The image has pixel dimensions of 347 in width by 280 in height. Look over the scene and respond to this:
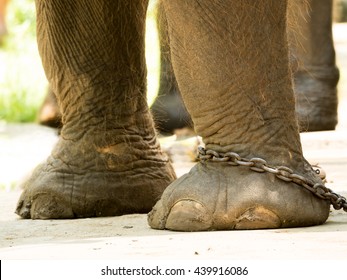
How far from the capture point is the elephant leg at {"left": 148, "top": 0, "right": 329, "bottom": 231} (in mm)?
3641

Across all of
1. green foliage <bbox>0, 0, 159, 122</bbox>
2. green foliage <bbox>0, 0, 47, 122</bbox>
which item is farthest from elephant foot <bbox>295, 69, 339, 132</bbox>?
green foliage <bbox>0, 0, 47, 122</bbox>

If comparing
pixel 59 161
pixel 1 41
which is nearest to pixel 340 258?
pixel 59 161

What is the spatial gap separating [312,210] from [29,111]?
5397mm

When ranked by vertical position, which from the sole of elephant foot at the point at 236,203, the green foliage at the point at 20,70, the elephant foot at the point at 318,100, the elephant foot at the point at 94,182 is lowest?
the green foliage at the point at 20,70

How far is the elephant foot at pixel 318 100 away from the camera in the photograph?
22.1 feet

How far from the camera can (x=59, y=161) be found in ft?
14.3

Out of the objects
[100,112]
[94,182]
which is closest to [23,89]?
[100,112]

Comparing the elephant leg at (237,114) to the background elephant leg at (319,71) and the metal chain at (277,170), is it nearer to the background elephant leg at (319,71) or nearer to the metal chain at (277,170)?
the metal chain at (277,170)

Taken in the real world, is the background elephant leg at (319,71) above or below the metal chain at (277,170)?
below

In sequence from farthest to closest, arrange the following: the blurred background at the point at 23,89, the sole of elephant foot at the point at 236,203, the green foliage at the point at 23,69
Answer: the green foliage at the point at 23,69 → the blurred background at the point at 23,89 → the sole of elephant foot at the point at 236,203

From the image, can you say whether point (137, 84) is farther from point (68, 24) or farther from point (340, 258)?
point (340, 258)

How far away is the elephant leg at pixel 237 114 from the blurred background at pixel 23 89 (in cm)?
107

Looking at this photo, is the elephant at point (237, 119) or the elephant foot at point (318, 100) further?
the elephant foot at point (318, 100)

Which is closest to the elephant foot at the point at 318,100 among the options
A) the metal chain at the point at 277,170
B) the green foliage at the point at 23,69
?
the green foliage at the point at 23,69
